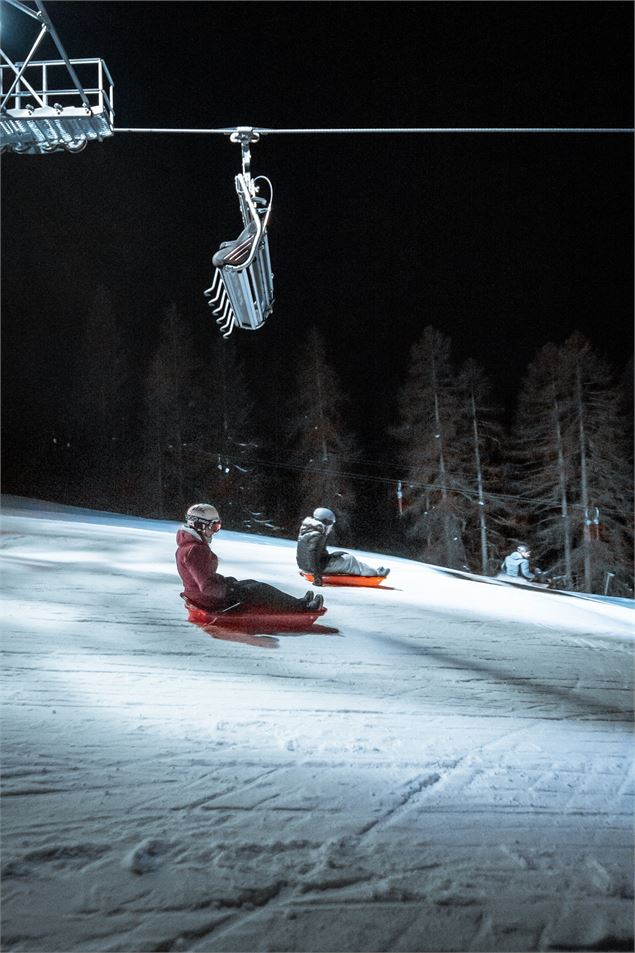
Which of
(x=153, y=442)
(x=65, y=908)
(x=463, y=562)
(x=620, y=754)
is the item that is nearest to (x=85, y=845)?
(x=65, y=908)

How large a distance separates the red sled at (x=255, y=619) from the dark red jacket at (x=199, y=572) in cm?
11

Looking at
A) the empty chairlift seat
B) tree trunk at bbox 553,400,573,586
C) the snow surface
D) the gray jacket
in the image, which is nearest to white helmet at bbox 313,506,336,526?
the snow surface

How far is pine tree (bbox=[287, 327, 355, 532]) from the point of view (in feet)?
96.1

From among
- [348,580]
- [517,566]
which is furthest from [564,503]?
[348,580]

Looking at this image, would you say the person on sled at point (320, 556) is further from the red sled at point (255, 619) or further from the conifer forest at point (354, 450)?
the conifer forest at point (354, 450)

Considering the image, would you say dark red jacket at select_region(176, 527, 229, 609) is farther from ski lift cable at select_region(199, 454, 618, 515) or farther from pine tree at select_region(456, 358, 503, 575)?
pine tree at select_region(456, 358, 503, 575)

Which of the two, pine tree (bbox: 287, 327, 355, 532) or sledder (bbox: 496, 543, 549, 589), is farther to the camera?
pine tree (bbox: 287, 327, 355, 532)

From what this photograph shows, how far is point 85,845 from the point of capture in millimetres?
2963

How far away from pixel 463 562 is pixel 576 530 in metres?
4.27

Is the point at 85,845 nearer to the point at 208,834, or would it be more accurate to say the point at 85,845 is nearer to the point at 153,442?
the point at 208,834

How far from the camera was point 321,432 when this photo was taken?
1161 inches

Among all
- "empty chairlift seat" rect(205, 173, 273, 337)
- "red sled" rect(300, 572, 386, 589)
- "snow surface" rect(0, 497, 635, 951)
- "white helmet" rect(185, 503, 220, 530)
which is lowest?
"snow surface" rect(0, 497, 635, 951)

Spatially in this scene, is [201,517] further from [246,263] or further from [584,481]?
[584,481]

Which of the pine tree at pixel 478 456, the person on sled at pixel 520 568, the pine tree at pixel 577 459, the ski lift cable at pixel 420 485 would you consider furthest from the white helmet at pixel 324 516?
the pine tree at pixel 478 456
